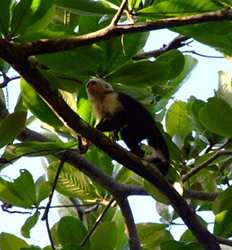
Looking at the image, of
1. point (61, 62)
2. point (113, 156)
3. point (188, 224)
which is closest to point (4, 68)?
point (61, 62)

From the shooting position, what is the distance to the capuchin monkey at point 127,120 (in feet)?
5.43

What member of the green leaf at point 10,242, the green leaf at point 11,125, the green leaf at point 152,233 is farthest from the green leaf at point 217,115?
the green leaf at point 10,242

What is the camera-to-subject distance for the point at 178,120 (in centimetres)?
187

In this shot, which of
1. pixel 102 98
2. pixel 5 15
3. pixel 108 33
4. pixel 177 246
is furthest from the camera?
pixel 102 98

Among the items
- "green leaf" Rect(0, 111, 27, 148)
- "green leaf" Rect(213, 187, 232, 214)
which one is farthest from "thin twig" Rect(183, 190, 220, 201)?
"green leaf" Rect(0, 111, 27, 148)

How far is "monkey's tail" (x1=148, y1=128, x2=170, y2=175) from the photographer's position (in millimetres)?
1632

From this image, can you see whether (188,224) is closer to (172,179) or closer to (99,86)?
(172,179)

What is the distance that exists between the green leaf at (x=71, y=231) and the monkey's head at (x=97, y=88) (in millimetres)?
A: 328

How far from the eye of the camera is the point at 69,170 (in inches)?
74.2

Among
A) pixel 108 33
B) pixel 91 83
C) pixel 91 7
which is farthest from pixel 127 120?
pixel 108 33

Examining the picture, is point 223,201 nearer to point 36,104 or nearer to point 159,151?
point 159,151

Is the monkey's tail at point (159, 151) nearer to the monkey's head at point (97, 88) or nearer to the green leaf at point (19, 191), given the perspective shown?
the monkey's head at point (97, 88)

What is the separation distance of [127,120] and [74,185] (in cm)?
25

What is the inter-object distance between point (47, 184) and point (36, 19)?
60cm
